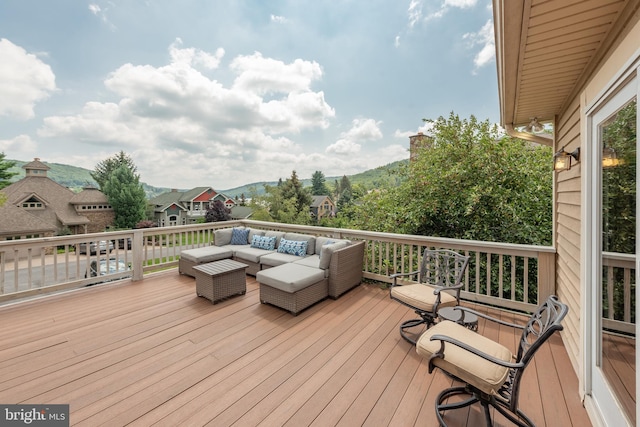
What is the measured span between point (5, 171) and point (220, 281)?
2704cm

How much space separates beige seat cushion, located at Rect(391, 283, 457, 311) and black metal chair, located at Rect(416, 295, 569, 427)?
0.65m

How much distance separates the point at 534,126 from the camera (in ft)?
12.0

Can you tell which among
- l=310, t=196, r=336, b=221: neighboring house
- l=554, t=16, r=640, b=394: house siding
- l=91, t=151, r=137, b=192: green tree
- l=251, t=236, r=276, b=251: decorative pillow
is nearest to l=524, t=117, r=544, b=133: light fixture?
l=554, t=16, r=640, b=394: house siding

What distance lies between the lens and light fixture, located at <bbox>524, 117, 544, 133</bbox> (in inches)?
138

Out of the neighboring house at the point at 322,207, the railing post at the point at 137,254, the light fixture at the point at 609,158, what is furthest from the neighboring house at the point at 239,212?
the light fixture at the point at 609,158

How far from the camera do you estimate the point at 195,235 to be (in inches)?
222

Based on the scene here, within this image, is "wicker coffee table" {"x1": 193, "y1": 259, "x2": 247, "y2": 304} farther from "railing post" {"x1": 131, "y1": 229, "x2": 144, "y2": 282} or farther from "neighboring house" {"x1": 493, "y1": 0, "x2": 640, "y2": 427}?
"neighboring house" {"x1": 493, "y1": 0, "x2": 640, "y2": 427}

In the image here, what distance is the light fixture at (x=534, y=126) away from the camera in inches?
138

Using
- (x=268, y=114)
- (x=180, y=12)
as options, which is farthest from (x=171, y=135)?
(x=180, y=12)

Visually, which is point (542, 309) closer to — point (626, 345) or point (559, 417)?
point (626, 345)

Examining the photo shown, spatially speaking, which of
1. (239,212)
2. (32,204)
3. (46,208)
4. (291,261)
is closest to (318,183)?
(239,212)

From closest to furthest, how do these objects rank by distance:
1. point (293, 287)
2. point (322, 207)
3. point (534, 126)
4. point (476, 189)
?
point (293, 287) → point (534, 126) → point (476, 189) → point (322, 207)

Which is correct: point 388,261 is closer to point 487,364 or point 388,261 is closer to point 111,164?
point 487,364

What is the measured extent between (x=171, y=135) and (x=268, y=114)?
55.8 feet
